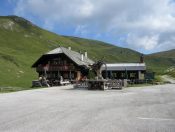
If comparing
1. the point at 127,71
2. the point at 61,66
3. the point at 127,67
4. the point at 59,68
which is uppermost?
the point at 61,66

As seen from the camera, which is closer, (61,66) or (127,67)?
(61,66)

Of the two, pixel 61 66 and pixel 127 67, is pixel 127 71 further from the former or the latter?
pixel 61 66

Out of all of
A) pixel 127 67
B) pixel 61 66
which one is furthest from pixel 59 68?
pixel 127 67

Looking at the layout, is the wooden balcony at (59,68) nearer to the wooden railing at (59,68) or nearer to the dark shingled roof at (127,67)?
the wooden railing at (59,68)

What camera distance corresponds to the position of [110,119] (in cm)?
1377

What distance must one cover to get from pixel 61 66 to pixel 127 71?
44.2 ft

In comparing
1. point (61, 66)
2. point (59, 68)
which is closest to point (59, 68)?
point (59, 68)

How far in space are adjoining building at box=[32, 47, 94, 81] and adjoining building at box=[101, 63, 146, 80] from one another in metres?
5.28

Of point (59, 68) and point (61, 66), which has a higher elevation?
point (61, 66)

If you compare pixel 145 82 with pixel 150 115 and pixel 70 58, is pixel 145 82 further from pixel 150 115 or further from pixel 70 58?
pixel 150 115

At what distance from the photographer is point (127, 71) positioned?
5831 cm

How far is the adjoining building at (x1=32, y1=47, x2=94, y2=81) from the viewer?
57044 mm

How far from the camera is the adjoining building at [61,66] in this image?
57.0 m

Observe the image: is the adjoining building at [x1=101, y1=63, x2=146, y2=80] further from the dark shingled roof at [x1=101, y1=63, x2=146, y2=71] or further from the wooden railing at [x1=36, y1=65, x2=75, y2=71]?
the wooden railing at [x1=36, y1=65, x2=75, y2=71]
